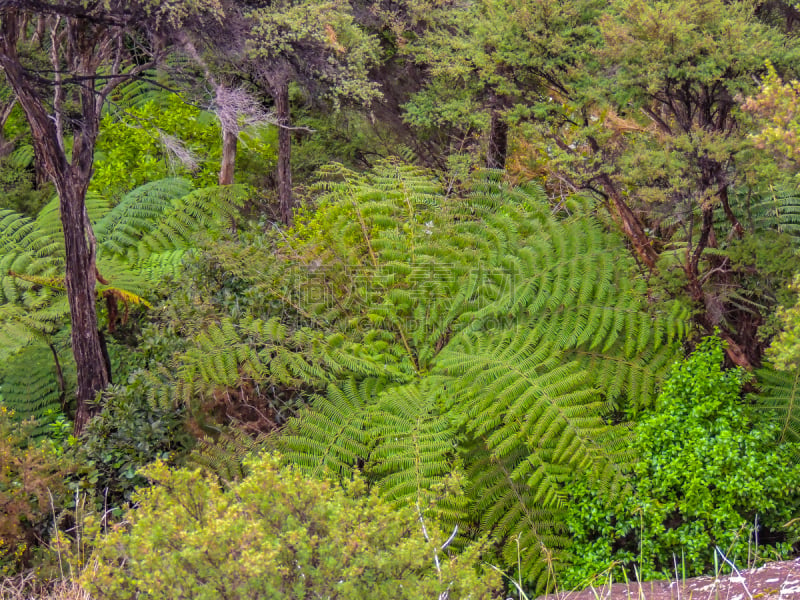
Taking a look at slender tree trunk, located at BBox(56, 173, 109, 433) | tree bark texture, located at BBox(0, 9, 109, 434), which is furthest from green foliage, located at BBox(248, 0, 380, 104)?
slender tree trunk, located at BBox(56, 173, 109, 433)

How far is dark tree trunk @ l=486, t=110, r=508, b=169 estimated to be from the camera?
721 centimetres

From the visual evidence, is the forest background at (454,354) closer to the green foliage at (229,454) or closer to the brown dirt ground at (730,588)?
the green foliage at (229,454)

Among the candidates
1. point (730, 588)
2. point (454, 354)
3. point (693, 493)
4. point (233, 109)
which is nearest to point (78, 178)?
point (233, 109)

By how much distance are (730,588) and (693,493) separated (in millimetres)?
575

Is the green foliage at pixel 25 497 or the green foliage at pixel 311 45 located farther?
the green foliage at pixel 311 45

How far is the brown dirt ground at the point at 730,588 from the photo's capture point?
9.20 feet

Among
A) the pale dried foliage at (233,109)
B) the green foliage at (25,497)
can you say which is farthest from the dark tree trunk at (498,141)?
the green foliage at (25,497)

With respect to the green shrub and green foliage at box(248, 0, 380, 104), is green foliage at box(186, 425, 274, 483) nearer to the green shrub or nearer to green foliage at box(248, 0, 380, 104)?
the green shrub

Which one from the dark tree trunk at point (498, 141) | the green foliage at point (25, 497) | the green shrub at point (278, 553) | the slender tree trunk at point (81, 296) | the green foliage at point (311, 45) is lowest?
the green foliage at point (25, 497)

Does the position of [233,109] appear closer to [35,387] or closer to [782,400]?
[35,387]

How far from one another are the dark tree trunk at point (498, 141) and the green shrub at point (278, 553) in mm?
5112

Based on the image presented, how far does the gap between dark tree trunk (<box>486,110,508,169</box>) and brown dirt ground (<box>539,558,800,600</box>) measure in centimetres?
458

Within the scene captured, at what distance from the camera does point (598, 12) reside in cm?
519

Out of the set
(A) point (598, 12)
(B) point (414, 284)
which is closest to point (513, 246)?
(B) point (414, 284)
